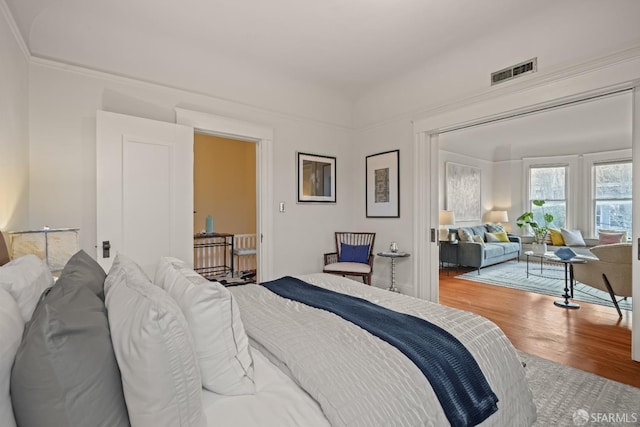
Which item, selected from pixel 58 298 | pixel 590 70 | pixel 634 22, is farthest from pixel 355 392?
pixel 634 22

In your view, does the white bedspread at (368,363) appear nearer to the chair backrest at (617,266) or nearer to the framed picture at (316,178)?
the framed picture at (316,178)

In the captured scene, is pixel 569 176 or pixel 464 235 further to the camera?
pixel 569 176

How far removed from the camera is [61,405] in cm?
67

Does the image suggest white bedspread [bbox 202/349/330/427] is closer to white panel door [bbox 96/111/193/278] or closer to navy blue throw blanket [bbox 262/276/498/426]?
navy blue throw blanket [bbox 262/276/498/426]

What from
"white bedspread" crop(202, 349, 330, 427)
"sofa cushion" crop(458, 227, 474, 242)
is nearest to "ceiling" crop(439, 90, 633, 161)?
"sofa cushion" crop(458, 227, 474, 242)

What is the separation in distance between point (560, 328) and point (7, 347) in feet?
13.6

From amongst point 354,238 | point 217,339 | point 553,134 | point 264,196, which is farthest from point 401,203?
point 553,134

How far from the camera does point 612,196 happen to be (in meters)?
6.86

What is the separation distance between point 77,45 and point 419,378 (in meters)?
3.52

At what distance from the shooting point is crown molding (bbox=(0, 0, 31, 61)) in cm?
207

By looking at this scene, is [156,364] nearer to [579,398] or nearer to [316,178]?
[579,398]

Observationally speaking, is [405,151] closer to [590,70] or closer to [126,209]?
[590,70]

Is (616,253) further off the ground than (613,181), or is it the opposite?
(613,181)

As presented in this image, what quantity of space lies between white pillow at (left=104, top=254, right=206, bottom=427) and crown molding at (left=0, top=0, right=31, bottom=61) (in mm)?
2511
